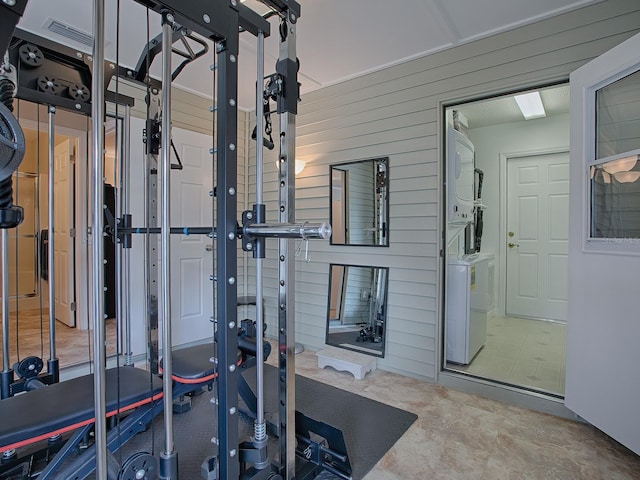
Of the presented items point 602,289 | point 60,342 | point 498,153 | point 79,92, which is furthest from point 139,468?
point 498,153

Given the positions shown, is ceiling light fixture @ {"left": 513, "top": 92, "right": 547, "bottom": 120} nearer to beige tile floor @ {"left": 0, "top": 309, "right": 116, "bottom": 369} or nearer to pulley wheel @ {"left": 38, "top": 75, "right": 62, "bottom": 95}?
pulley wheel @ {"left": 38, "top": 75, "right": 62, "bottom": 95}

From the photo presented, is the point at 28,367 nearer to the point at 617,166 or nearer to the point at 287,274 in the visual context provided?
the point at 287,274

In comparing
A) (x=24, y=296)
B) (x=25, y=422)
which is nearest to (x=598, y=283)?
(x=25, y=422)

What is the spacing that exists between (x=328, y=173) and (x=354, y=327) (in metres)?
1.43

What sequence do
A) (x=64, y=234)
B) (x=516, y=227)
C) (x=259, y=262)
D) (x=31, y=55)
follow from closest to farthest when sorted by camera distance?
(x=259, y=262), (x=31, y=55), (x=64, y=234), (x=516, y=227)

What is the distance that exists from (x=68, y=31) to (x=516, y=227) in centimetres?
500

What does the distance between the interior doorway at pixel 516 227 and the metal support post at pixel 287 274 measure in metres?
2.13

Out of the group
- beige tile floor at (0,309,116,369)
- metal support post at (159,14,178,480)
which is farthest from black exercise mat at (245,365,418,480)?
beige tile floor at (0,309,116,369)

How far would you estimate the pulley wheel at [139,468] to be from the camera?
3.36 ft

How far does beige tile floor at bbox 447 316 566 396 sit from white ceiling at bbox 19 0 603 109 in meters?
2.43

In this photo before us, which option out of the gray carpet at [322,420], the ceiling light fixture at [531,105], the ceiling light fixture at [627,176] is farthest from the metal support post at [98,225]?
the ceiling light fixture at [531,105]

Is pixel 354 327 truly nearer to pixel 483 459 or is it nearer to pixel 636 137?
pixel 483 459

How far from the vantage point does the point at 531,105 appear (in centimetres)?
384

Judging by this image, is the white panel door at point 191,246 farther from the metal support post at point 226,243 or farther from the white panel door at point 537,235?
the white panel door at point 537,235
